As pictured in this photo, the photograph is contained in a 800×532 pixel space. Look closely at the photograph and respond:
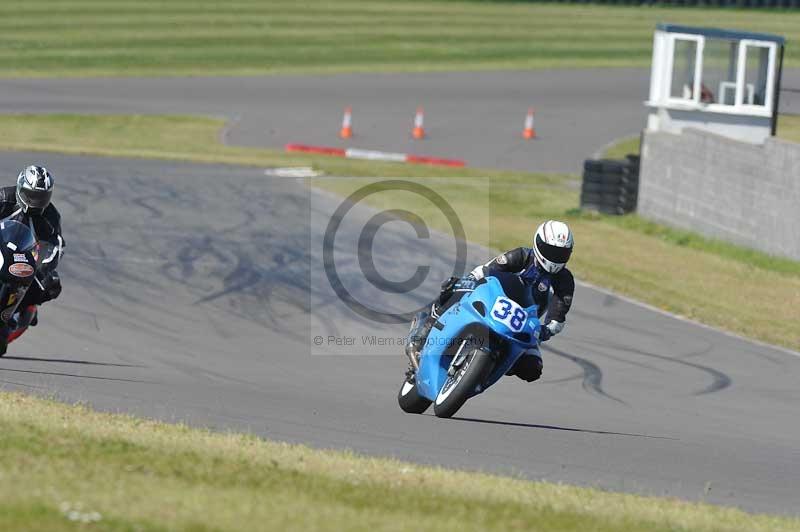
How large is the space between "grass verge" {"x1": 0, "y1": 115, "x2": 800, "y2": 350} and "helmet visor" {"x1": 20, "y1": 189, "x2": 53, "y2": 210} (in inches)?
357

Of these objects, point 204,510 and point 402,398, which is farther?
point 402,398

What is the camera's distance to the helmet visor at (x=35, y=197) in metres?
12.0

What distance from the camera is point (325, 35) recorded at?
51.7 m

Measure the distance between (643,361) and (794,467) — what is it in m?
4.77

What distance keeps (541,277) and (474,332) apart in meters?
0.77

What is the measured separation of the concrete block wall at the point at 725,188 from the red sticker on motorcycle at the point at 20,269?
43.1 ft

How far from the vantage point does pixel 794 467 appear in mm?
10344

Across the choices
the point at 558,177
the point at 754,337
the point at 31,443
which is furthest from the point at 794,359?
the point at 558,177

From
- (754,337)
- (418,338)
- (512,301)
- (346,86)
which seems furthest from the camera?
(346,86)

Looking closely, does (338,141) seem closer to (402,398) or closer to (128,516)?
(402,398)

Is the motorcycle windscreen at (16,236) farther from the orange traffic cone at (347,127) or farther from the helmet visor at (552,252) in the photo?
the orange traffic cone at (347,127)

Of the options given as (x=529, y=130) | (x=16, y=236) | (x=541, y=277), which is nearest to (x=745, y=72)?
(x=529, y=130)

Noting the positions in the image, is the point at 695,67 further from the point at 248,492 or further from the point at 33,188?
the point at 248,492

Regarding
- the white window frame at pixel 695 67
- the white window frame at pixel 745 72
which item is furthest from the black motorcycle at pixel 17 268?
the white window frame at pixel 745 72
